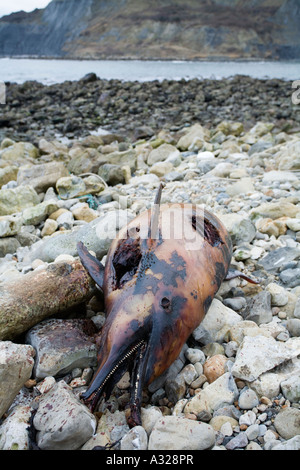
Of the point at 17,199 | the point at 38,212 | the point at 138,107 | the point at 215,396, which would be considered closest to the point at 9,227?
the point at 38,212

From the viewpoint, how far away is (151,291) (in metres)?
2.41

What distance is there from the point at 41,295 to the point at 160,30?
326 feet

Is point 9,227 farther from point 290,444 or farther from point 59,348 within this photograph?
point 290,444

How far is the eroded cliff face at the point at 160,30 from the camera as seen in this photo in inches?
3260

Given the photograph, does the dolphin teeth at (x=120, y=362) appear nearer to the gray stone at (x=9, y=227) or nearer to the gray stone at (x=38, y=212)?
the gray stone at (x=9, y=227)

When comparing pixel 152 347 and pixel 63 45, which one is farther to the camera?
pixel 63 45

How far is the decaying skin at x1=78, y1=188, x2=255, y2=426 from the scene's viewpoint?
7.39 ft

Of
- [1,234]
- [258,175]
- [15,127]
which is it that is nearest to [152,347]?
[1,234]

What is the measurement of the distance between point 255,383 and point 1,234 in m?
3.42

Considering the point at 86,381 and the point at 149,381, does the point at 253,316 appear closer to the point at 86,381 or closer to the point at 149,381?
the point at 149,381

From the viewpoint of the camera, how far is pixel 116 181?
7250 millimetres

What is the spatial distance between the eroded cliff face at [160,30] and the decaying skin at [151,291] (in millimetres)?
80136

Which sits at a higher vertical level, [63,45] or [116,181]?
[63,45]

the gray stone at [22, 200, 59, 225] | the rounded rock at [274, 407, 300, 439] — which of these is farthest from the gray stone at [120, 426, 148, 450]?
the gray stone at [22, 200, 59, 225]
